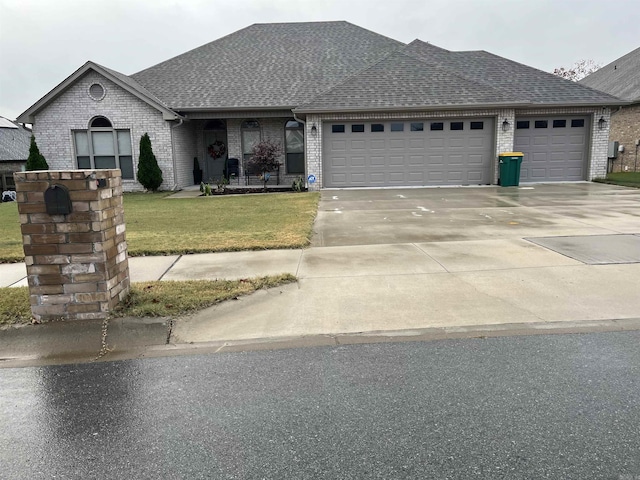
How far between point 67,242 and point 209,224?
20.5 feet

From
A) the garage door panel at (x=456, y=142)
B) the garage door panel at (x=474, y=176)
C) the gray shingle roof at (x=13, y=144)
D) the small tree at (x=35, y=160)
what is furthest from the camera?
the gray shingle roof at (x=13, y=144)

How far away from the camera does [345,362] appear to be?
427 cm

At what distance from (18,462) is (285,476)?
1.57 meters

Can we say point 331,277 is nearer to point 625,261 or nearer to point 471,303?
point 471,303

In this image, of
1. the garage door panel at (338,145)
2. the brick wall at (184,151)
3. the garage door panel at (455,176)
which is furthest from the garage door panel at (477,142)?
the brick wall at (184,151)

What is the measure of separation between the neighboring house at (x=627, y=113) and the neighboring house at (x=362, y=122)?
894 centimetres

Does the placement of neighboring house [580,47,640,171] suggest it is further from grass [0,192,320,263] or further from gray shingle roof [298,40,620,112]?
grass [0,192,320,263]

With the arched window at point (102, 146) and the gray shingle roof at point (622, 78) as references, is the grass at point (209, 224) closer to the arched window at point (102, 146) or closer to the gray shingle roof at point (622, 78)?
the arched window at point (102, 146)

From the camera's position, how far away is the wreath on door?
2348 centimetres

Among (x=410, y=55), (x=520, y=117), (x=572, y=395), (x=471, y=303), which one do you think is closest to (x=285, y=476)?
(x=572, y=395)

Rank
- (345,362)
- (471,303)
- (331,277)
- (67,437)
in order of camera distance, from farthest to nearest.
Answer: (331,277) < (471,303) < (345,362) < (67,437)

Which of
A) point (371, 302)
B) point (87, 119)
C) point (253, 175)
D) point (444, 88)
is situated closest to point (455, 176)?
point (444, 88)

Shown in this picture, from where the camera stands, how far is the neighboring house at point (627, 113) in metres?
28.4

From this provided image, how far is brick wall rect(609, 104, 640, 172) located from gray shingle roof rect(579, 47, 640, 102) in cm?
94
